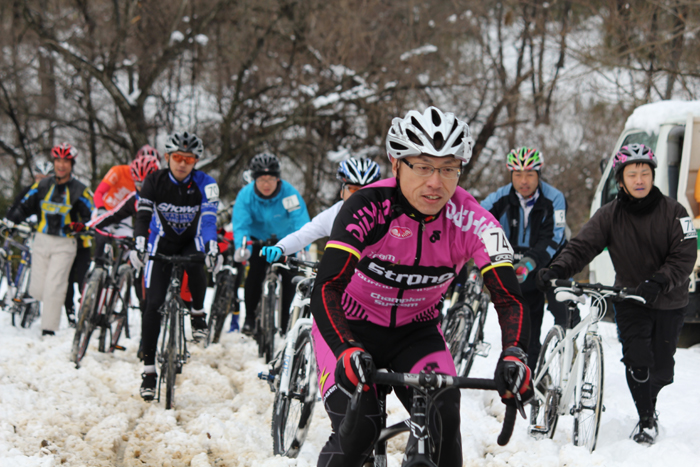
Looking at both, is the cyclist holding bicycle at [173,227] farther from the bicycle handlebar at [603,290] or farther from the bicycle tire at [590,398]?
the bicycle tire at [590,398]

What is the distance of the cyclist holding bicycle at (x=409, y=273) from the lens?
8.84 ft

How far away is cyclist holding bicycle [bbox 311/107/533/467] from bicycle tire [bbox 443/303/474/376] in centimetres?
289

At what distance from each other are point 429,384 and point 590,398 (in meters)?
2.60

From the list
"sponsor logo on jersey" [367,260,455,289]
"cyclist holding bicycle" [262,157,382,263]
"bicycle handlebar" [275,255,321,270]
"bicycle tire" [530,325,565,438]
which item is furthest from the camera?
"bicycle handlebar" [275,255,321,270]

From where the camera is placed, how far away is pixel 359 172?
525cm

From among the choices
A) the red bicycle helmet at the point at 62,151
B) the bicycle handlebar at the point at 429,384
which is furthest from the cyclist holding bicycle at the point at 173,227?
the bicycle handlebar at the point at 429,384

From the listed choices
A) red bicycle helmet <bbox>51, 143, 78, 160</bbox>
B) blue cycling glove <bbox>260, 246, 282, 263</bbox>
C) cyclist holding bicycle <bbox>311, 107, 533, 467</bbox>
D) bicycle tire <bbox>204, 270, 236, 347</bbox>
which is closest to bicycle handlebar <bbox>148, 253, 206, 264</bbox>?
blue cycling glove <bbox>260, 246, 282, 263</bbox>

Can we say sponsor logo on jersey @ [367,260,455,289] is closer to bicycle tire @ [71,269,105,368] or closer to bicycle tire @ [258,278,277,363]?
bicycle tire @ [258,278,277,363]

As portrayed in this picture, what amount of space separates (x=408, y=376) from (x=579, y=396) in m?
2.62

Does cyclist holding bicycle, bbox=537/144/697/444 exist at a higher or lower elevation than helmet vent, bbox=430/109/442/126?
lower

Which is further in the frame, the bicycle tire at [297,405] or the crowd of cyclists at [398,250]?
the bicycle tire at [297,405]

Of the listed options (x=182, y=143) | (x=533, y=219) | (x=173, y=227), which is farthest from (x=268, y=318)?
(x=533, y=219)

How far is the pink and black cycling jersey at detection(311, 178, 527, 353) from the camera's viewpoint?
2.70 m

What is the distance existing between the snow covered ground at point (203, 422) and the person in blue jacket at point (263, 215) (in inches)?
35.5
